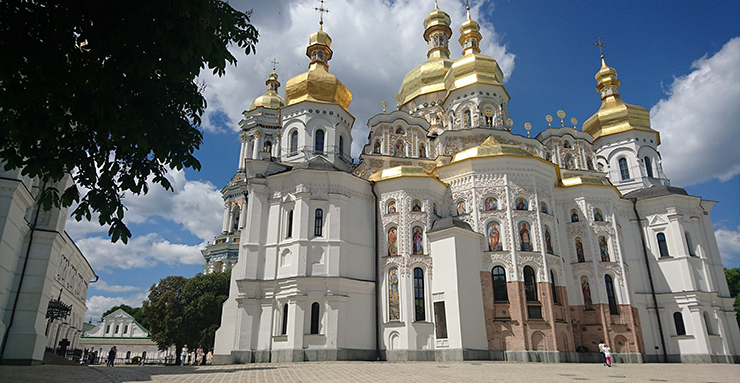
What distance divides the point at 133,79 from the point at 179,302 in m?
30.6

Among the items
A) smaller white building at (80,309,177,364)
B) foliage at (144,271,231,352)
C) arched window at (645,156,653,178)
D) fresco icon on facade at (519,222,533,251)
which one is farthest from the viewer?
smaller white building at (80,309,177,364)

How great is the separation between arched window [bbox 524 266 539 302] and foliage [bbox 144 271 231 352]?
70.2 ft

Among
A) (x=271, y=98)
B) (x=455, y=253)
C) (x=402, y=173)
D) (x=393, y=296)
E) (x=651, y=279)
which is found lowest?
(x=393, y=296)

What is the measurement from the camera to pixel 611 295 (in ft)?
82.2

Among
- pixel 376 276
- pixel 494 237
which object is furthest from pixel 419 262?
pixel 494 237

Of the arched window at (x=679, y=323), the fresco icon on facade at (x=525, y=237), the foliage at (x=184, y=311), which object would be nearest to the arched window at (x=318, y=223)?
the fresco icon on facade at (x=525, y=237)

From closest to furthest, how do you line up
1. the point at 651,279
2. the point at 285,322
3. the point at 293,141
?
the point at 285,322
the point at 651,279
the point at 293,141

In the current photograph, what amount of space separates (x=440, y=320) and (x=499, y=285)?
3.34 m

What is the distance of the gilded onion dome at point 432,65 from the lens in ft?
127

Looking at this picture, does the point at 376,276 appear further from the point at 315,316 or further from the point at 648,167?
the point at 648,167

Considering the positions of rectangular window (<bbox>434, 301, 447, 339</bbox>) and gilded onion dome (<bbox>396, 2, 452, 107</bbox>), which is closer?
rectangular window (<bbox>434, 301, 447, 339</bbox>)

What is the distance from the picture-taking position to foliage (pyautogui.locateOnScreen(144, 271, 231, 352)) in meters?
33.3

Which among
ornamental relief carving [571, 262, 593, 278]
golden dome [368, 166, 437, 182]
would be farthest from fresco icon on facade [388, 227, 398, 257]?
ornamental relief carving [571, 262, 593, 278]

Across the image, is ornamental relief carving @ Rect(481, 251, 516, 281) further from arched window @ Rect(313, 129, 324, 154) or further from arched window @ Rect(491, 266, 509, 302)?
arched window @ Rect(313, 129, 324, 154)
